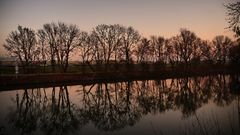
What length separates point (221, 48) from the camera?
100 m

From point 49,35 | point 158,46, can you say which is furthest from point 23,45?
point 158,46

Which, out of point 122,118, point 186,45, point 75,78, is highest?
point 186,45

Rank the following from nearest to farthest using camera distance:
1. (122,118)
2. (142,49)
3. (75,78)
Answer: (122,118) < (75,78) < (142,49)

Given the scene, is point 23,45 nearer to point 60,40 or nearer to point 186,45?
point 60,40

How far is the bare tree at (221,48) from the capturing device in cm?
9379

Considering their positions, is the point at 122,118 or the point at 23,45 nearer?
the point at 122,118

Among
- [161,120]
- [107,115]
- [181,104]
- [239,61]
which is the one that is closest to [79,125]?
[107,115]

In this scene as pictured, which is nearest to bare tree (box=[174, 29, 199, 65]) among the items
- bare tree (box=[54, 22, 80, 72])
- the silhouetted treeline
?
the silhouetted treeline

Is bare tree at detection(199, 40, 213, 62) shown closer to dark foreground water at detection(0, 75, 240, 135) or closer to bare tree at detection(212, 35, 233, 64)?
bare tree at detection(212, 35, 233, 64)

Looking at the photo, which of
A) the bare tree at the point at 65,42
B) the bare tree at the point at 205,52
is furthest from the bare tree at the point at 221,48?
the bare tree at the point at 65,42

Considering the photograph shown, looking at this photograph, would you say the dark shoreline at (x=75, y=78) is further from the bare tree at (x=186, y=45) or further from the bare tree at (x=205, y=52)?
the bare tree at (x=205, y=52)

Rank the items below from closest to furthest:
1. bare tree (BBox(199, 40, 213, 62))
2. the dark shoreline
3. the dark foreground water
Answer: the dark foreground water, the dark shoreline, bare tree (BBox(199, 40, 213, 62))

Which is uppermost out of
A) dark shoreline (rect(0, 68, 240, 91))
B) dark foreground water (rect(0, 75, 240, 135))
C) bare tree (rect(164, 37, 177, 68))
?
bare tree (rect(164, 37, 177, 68))

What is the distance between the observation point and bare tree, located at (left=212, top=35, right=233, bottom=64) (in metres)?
93.8
